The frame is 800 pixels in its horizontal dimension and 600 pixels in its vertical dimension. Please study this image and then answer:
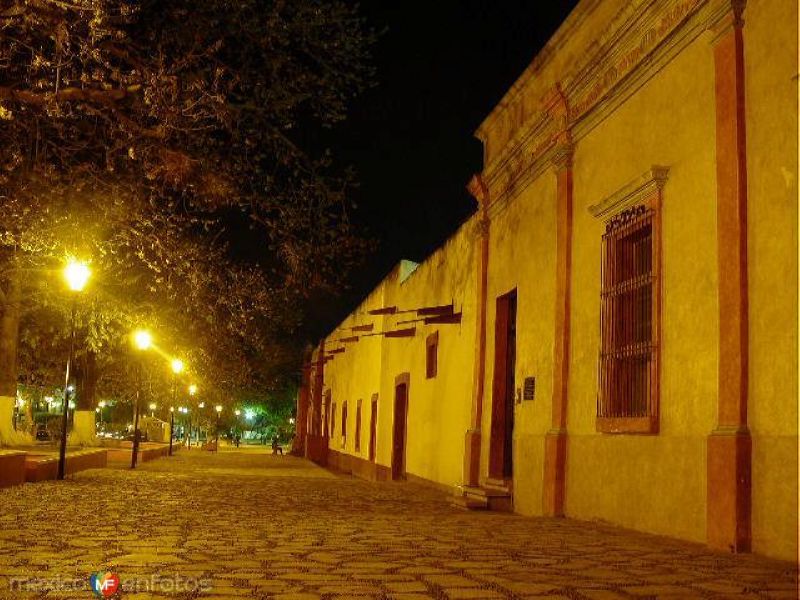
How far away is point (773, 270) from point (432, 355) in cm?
1155

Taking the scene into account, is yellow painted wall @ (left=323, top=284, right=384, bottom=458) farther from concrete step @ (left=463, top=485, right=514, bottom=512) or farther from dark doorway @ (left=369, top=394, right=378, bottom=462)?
concrete step @ (left=463, top=485, right=514, bottom=512)

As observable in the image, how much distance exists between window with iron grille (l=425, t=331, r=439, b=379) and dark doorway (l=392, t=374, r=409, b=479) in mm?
2191

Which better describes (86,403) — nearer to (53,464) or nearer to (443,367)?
(53,464)

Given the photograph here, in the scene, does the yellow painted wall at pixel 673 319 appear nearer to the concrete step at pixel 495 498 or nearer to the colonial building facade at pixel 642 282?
the colonial building facade at pixel 642 282

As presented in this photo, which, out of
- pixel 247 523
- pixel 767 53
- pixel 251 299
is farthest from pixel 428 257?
pixel 767 53

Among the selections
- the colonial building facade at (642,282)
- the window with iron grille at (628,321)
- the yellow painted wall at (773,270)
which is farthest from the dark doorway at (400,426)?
the yellow painted wall at (773,270)

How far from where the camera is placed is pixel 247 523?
8.05 m

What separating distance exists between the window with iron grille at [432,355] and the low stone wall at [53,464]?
6.68 m

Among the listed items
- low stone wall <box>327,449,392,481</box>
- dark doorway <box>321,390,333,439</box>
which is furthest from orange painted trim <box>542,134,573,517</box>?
dark doorway <box>321,390,333,439</box>

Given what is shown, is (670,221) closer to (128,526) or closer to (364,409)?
(128,526)

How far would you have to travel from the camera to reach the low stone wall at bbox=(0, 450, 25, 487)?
12153 millimetres

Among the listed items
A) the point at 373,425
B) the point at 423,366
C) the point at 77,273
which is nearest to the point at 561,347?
the point at 77,273

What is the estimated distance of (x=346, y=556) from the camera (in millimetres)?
5836
